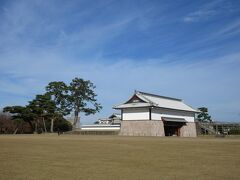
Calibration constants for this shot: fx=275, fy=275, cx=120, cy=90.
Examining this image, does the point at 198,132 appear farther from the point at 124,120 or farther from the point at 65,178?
the point at 65,178

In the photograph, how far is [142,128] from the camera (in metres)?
41.2

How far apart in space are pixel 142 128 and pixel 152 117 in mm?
2353

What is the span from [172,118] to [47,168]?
3894 centimetres

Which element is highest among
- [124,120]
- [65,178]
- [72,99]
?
[72,99]

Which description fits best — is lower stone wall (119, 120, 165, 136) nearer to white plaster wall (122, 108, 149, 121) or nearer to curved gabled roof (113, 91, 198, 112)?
white plaster wall (122, 108, 149, 121)

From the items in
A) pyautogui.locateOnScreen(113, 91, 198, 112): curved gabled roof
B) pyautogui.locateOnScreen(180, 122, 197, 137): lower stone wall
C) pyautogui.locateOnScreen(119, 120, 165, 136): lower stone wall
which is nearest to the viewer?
pyautogui.locateOnScreen(119, 120, 165, 136): lower stone wall

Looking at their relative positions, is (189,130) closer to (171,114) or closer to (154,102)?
(171,114)

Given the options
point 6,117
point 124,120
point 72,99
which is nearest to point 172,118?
point 124,120

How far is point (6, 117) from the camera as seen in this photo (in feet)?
171

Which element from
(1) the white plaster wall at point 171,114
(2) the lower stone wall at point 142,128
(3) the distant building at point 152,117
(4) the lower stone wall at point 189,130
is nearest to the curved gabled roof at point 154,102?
(3) the distant building at point 152,117

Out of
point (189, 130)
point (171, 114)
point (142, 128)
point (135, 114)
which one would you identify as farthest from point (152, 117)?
point (189, 130)

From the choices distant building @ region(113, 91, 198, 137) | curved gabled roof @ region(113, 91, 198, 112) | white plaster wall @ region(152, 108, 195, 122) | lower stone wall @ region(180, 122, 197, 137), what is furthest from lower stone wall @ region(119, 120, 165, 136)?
lower stone wall @ region(180, 122, 197, 137)

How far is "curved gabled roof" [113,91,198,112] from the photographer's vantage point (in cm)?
4077

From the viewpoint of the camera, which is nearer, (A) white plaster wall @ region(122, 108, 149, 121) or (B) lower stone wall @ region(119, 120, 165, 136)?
(B) lower stone wall @ region(119, 120, 165, 136)
